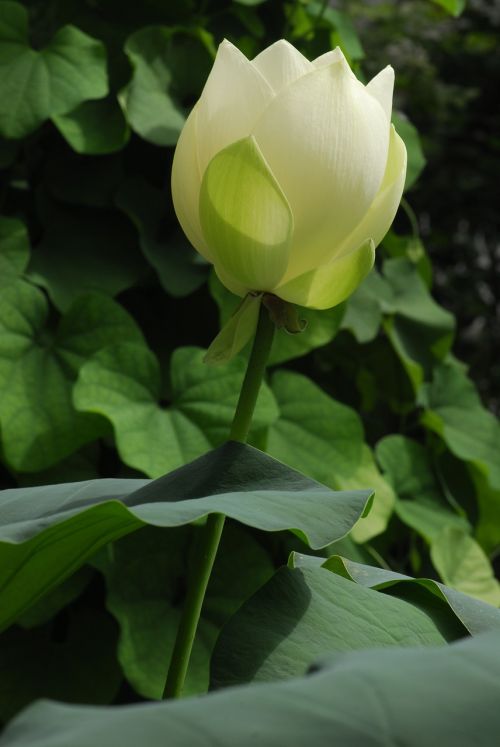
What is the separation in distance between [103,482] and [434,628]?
0.21 m

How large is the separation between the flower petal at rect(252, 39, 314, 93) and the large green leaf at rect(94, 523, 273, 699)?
78cm

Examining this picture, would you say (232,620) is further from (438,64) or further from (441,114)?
(438,64)

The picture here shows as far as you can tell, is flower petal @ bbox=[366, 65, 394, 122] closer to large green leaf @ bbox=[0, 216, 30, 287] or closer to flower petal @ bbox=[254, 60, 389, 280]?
flower petal @ bbox=[254, 60, 389, 280]

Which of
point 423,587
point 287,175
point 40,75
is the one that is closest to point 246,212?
point 287,175

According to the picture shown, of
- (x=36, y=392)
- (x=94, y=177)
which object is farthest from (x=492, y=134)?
(x=36, y=392)

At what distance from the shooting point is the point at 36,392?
4.15ft

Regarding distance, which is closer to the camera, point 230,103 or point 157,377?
point 230,103

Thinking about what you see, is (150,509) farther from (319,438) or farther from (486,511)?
(486,511)

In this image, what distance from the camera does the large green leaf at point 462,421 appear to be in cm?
162

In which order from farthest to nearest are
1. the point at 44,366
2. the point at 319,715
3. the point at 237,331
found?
the point at 44,366 → the point at 237,331 → the point at 319,715

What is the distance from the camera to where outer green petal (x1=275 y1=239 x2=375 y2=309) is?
0.57m

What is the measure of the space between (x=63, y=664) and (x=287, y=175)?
925 millimetres

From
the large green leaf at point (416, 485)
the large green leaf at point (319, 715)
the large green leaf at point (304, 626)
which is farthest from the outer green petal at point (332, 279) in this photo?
the large green leaf at point (416, 485)

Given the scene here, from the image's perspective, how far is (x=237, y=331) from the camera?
0.59 m
